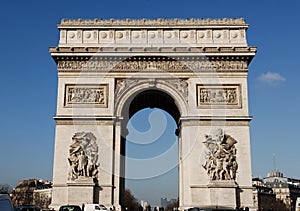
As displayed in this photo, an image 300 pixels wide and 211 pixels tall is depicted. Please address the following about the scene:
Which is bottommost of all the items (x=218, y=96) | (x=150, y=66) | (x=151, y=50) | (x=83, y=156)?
(x=83, y=156)

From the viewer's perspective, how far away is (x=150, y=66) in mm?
24797

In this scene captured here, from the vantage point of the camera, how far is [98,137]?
23953mm

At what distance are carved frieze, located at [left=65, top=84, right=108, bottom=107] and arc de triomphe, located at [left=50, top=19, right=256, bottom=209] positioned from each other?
0.20 ft

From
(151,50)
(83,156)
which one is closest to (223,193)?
(83,156)

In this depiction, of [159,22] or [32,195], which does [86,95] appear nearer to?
[159,22]

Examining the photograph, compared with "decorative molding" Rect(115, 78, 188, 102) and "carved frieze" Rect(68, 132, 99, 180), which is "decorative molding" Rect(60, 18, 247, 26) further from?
"carved frieze" Rect(68, 132, 99, 180)

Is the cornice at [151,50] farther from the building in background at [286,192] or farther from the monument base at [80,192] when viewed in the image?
the building in background at [286,192]

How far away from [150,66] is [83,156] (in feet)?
22.0

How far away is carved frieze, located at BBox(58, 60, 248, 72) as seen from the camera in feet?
80.7

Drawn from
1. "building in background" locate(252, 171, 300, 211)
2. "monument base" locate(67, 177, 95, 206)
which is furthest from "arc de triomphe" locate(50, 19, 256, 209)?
"building in background" locate(252, 171, 300, 211)

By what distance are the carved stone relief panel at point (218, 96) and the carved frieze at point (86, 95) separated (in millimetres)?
5740

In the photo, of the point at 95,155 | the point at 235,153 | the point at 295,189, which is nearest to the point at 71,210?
the point at 95,155

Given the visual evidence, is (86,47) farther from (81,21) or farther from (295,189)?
(295,189)

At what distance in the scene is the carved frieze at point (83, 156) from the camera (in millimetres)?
23047
